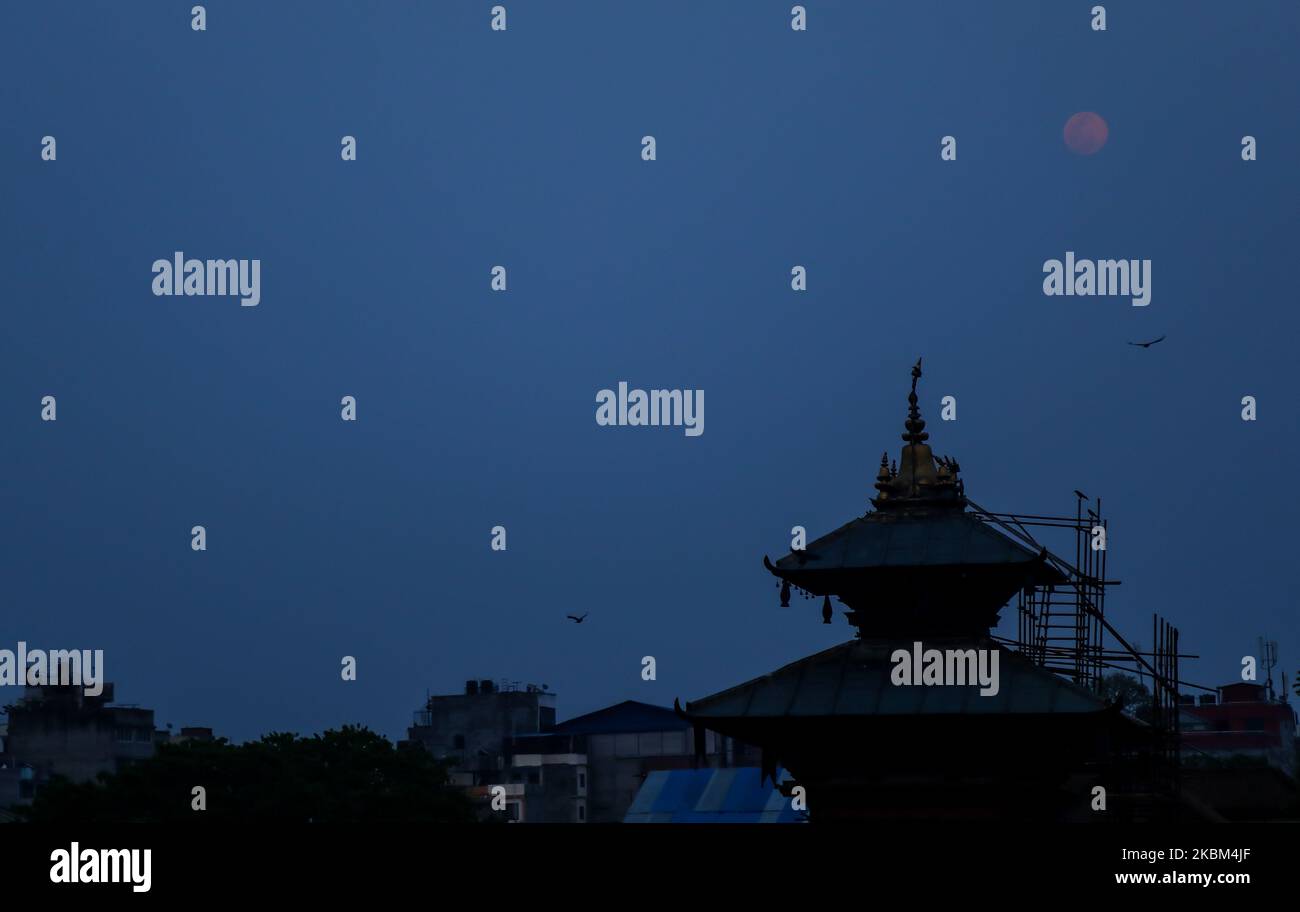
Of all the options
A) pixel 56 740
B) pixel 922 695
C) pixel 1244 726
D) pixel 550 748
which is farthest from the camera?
pixel 1244 726

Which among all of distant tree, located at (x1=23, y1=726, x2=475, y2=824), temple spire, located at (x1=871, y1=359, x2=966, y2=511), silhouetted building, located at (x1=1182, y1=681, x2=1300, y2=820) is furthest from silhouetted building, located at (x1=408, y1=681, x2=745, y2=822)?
temple spire, located at (x1=871, y1=359, x2=966, y2=511)

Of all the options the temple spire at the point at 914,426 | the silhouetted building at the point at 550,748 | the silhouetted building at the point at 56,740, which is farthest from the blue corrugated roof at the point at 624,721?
the temple spire at the point at 914,426

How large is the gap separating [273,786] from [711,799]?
2024 centimetres

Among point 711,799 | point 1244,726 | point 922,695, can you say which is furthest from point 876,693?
point 1244,726

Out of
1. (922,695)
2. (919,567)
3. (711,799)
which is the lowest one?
(711,799)

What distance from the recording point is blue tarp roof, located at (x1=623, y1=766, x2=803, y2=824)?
79.8 m

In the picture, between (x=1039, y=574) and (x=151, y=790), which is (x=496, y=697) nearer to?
(x=151, y=790)

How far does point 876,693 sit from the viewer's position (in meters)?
29.5

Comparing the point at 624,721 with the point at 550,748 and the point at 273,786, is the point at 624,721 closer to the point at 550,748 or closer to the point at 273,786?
the point at 550,748

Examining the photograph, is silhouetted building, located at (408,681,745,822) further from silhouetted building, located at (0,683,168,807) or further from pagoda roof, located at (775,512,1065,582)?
pagoda roof, located at (775,512,1065,582)

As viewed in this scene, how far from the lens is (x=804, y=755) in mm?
30109

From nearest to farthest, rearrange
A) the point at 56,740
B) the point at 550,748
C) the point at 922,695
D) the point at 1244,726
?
the point at 922,695 → the point at 56,740 → the point at 550,748 → the point at 1244,726

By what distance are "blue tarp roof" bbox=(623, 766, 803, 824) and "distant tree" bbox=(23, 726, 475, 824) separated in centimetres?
1033
